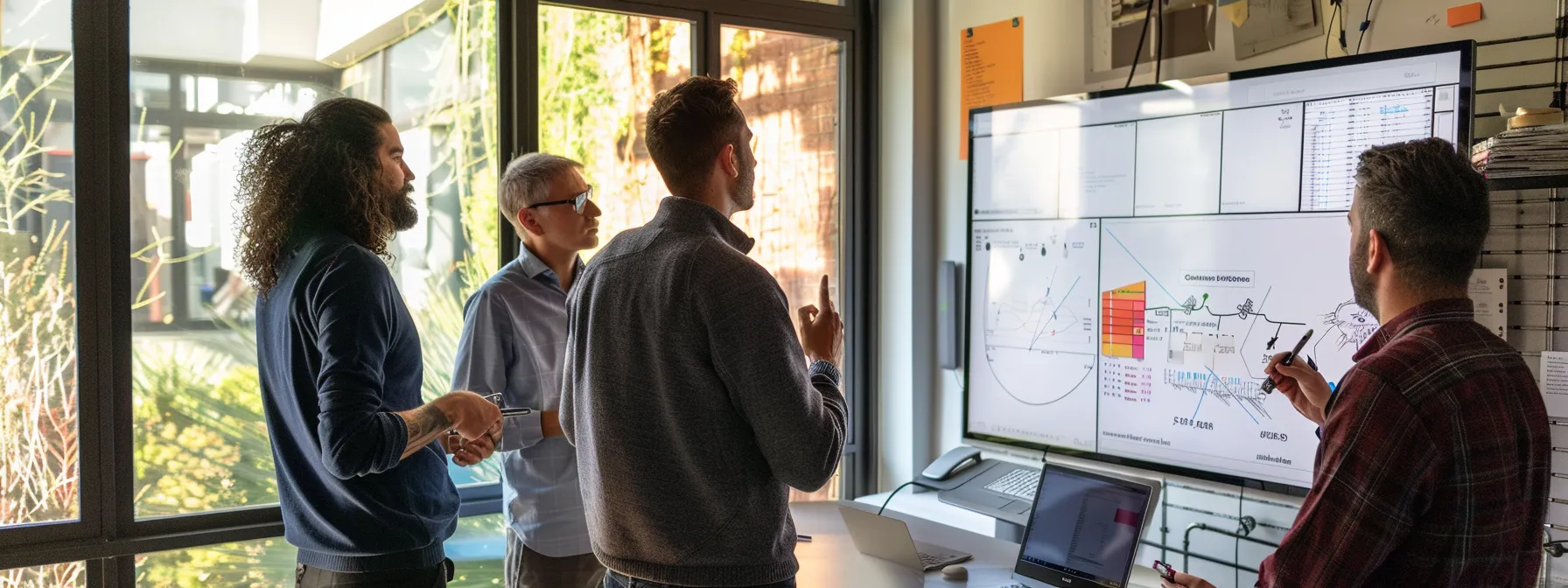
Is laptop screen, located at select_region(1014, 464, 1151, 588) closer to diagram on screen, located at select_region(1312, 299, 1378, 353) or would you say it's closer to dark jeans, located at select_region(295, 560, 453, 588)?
diagram on screen, located at select_region(1312, 299, 1378, 353)

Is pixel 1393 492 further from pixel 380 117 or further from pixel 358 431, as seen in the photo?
pixel 380 117

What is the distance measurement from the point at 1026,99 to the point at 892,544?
1.60 m

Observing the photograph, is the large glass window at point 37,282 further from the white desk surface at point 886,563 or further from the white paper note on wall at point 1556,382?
the white paper note on wall at point 1556,382

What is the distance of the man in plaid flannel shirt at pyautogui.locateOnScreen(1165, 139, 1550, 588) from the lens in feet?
4.33

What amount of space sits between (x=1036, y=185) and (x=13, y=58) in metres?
2.61

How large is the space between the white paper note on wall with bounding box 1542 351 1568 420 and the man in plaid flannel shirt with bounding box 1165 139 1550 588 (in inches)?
35.8

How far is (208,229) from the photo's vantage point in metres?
2.64

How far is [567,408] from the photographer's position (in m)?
1.76

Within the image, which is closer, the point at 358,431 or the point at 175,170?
the point at 358,431

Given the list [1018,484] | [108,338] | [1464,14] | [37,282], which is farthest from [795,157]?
[37,282]

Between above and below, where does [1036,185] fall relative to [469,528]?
above

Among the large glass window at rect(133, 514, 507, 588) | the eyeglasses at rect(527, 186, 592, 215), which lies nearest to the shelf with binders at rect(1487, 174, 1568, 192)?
the eyeglasses at rect(527, 186, 592, 215)

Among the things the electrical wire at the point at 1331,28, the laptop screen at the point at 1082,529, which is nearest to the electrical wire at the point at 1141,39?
the electrical wire at the point at 1331,28

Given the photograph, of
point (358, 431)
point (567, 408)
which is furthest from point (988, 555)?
point (358, 431)
